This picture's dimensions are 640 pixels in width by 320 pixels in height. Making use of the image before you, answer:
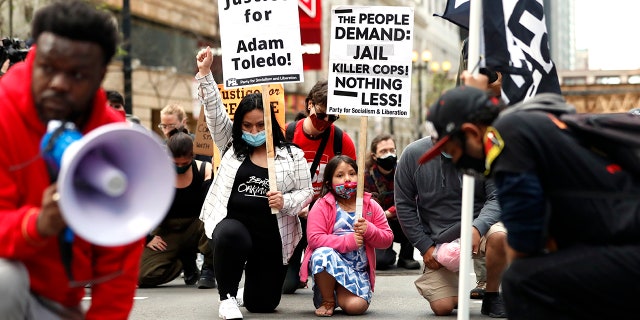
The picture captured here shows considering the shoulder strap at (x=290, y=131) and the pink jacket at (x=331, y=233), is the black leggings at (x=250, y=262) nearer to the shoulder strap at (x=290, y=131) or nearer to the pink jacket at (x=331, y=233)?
the pink jacket at (x=331, y=233)

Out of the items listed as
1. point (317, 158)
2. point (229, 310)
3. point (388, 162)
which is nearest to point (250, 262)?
point (229, 310)

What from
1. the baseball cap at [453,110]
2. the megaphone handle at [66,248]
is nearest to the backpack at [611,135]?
the baseball cap at [453,110]

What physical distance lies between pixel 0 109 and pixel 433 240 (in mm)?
5451

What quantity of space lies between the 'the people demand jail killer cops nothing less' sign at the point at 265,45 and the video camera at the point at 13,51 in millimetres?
1610

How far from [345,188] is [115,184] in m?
5.68

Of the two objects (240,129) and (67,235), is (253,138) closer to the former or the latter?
(240,129)

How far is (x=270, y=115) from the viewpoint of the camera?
872cm

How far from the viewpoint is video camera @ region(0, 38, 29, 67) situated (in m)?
8.41

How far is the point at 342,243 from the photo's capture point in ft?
28.8

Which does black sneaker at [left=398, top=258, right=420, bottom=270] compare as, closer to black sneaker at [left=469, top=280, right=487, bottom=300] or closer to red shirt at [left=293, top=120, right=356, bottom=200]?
red shirt at [left=293, top=120, right=356, bottom=200]

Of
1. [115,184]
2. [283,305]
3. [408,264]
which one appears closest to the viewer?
[115,184]

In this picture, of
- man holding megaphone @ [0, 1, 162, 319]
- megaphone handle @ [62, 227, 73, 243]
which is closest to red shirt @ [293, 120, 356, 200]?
man holding megaphone @ [0, 1, 162, 319]

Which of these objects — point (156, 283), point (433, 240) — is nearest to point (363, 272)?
point (433, 240)

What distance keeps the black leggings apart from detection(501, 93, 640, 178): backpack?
4.47 m
